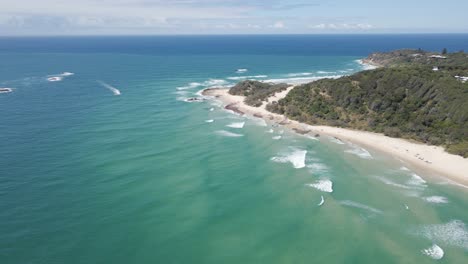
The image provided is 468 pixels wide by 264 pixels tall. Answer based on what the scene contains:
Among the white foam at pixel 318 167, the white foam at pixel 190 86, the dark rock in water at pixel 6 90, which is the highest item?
the white foam at pixel 190 86

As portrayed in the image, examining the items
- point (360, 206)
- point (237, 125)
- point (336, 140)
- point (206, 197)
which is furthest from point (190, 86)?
point (360, 206)

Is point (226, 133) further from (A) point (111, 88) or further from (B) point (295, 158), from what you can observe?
(A) point (111, 88)

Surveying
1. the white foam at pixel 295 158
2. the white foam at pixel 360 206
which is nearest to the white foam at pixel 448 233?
the white foam at pixel 360 206

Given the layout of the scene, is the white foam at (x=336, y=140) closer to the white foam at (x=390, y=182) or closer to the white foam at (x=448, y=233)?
the white foam at (x=390, y=182)

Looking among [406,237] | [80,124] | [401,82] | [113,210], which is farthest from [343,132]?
[80,124]

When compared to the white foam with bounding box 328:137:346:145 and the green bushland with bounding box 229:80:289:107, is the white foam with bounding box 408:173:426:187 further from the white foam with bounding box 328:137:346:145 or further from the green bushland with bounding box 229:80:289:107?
the green bushland with bounding box 229:80:289:107

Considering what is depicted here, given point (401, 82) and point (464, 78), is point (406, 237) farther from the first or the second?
point (464, 78)
